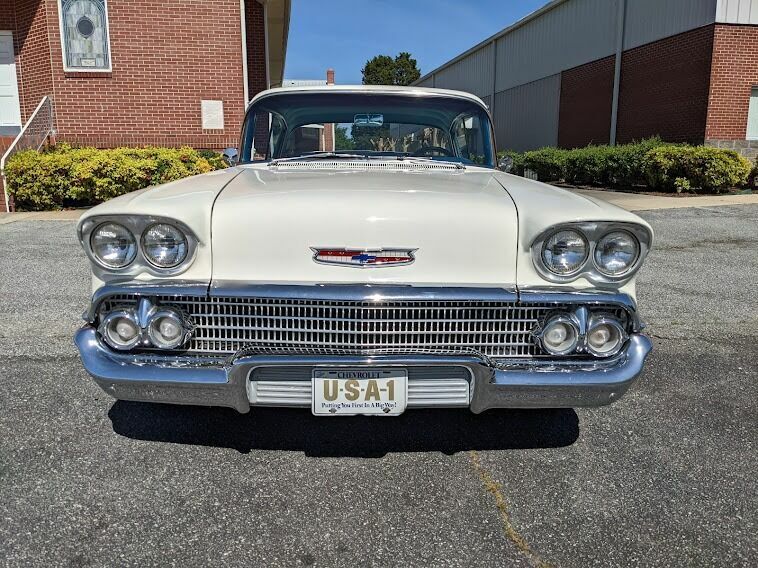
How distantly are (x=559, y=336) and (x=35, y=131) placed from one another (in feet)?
36.9

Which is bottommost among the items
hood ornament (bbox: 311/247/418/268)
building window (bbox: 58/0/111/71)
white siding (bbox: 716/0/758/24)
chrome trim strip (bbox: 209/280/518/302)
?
chrome trim strip (bbox: 209/280/518/302)

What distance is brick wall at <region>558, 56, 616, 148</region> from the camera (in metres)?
18.3

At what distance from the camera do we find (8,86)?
473 inches

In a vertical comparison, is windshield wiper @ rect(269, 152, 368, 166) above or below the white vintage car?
above

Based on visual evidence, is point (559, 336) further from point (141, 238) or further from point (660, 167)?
point (660, 167)

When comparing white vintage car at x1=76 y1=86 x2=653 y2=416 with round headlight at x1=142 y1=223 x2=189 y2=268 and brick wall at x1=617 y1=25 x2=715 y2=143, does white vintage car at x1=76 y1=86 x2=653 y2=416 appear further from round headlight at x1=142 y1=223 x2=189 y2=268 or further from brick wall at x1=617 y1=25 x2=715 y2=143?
brick wall at x1=617 y1=25 x2=715 y2=143

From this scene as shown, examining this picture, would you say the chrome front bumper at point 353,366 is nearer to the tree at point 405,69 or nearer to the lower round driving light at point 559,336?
the lower round driving light at point 559,336

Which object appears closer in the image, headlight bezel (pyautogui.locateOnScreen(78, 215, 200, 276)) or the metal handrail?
headlight bezel (pyautogui.locateOnScreen(78, 215, 200, 276))

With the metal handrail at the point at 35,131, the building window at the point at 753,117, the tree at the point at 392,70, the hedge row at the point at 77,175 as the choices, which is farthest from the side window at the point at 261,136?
the tree at the point at 392,70

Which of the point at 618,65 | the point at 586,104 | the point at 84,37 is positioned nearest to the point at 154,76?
the point at 84,37

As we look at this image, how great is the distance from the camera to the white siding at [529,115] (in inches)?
861

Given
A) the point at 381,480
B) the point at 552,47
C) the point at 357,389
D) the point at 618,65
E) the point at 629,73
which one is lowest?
the point at 381,480

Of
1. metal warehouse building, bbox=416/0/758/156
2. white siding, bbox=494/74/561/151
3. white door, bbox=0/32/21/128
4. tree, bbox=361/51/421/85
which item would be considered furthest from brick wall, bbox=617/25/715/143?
tree, bbox=361/51/421/85

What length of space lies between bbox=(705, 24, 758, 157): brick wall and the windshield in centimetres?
1282
